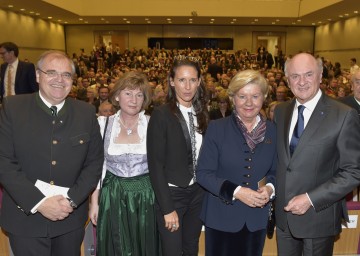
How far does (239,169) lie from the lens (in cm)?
221

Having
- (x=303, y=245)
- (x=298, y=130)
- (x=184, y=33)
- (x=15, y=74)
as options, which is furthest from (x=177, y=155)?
(x=184, y=33)

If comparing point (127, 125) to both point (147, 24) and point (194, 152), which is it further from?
point (147, 24)

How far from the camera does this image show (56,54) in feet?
6.87

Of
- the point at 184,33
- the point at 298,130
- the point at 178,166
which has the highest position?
the point at 184,33

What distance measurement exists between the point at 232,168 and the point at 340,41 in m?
22.7

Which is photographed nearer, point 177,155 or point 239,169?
point 239,169

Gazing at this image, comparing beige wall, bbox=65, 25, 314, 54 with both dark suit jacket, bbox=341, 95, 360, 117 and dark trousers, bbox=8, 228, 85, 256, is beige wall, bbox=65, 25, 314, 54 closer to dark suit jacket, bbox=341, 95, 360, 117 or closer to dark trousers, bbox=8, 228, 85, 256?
dark suit jacket, bbox=341, 95, 360, 117

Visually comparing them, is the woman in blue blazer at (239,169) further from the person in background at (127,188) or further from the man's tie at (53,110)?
the man's tie at (53,110)

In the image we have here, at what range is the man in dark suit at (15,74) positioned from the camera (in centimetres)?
612

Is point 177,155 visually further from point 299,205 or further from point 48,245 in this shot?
point 48,245

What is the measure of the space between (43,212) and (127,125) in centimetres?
84

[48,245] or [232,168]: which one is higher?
[232,168]

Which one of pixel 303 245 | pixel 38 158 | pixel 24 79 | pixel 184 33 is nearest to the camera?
pixel 38 158

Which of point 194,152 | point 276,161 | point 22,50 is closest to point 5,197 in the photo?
point 194,152
